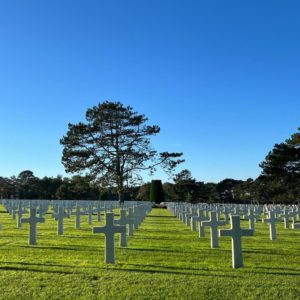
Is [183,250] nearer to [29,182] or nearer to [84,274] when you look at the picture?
[84,274]

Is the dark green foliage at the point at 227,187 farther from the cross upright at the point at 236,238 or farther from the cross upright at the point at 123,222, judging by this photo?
the cross upright at the point at 236,238

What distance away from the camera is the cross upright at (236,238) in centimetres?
719

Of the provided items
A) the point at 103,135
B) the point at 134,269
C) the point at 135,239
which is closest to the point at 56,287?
the point at 134,269

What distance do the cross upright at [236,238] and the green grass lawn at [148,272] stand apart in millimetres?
161

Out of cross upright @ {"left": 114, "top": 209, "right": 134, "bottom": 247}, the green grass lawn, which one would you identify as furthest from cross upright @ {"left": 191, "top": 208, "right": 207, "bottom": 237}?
cross upright @ {"left": 114, "top": 209, "right": 134, "bottom": 247}

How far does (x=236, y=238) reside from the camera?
738cm

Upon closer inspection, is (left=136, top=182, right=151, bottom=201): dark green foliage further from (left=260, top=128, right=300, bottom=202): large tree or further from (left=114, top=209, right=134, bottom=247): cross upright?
(left=114, top=209, right=134, bottom=247): cross upright

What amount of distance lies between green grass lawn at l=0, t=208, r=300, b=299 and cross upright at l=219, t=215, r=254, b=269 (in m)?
0.16

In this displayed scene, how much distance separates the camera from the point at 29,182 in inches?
3482

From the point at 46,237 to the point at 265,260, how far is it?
655 centimetres

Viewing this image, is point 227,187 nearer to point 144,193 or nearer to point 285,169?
point 144,193

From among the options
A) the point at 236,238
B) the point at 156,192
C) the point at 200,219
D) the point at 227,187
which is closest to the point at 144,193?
the point at 156,192

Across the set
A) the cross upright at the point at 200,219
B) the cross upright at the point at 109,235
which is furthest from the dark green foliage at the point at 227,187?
the cross upright at the point at 109,235

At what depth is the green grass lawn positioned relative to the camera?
5387 mm
